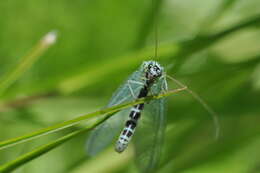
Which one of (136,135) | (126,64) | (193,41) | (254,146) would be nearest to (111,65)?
(126,64)

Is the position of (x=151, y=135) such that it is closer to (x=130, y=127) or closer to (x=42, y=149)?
(x=130, y=127)

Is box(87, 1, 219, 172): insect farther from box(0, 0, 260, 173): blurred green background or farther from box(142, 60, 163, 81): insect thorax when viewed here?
box(0, 0, 260, 173): blurred green background

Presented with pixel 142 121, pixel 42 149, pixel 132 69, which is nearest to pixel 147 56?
pixel 132 69

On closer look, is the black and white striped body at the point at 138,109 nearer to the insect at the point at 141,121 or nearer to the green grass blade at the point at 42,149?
the insect at the point at 141,121

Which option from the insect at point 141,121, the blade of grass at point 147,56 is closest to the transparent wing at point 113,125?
the insect at point 141,121

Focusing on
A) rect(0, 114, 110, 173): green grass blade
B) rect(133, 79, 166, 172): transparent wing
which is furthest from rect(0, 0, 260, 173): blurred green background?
rect(0, 114, 110, 173): green grass blade

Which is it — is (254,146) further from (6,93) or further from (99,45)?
(6,93)
